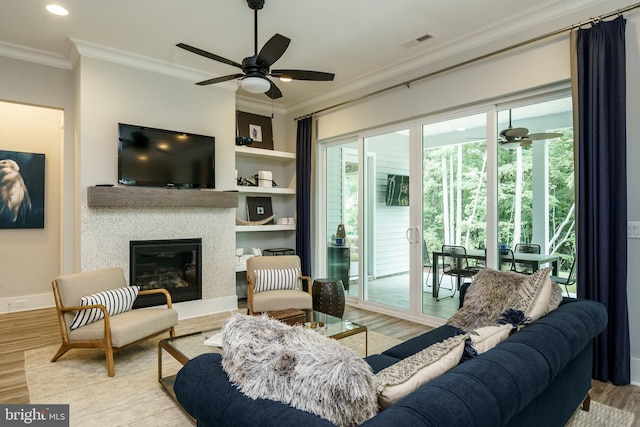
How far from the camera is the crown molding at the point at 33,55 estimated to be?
157 inches

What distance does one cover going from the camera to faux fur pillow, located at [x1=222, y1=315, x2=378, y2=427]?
1065mm

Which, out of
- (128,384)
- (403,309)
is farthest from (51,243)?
(403,309)

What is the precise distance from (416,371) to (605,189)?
8.14ft

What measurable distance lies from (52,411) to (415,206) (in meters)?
3.75

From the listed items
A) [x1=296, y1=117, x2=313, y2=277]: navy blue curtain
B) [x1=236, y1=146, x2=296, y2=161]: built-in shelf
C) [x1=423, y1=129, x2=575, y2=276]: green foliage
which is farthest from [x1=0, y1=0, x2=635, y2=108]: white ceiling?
[x1=296, y1=117, x2=313, y2=277]: navy blue curtain

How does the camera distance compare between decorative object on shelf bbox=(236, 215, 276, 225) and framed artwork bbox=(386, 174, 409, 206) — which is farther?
decorative object on shelf bbox=(236, 215, 276, 225)

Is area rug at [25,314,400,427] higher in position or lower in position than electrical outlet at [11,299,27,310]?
lower

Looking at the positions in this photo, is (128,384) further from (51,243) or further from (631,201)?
(631,201)

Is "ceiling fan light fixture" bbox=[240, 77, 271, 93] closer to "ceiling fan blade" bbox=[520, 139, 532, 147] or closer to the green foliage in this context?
the green foliage

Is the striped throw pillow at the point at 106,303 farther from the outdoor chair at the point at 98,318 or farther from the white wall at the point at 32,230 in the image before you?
the white wall at the point at 32,230

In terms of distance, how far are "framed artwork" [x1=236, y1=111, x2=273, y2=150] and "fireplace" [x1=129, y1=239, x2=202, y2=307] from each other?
1.87 metres

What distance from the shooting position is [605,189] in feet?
9.22

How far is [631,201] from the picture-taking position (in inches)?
111

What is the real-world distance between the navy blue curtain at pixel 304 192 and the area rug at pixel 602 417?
3.73m
